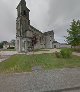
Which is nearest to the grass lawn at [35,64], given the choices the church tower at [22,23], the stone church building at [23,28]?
the stone church building at [23,28]

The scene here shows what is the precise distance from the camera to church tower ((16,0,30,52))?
50719mm

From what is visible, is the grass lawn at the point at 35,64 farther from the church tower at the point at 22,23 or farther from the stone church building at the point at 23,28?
the church tower at the point at 22,23

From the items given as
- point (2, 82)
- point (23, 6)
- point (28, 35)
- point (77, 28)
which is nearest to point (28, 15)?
point (23, 6)

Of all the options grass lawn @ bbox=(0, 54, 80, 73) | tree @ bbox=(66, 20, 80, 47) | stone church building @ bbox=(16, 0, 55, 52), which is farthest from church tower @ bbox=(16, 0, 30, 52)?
Answer: grass lawn @ bbox=(0, 54, 80, 73)

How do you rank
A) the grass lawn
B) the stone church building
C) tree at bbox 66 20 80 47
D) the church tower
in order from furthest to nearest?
the church tower < the stone church building < tree at bbox 66 20 80 47 < the grass lawn

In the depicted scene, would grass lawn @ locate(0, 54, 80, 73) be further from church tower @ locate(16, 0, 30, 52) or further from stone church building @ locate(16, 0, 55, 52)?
church tower @ locate(16, 0, 30, 52)

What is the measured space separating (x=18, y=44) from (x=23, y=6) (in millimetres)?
11646

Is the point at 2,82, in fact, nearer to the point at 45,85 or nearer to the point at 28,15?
the point at 45,85

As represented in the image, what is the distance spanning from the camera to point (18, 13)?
52969mm

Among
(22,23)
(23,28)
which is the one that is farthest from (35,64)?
(23,28)

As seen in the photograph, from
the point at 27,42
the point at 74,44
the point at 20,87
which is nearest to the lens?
the point at 20,87

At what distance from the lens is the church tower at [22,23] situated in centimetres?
5072

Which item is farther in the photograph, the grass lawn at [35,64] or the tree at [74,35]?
the tree at [74,35]

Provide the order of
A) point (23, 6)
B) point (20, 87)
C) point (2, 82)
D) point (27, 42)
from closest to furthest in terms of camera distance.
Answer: point (20, 87) < point (2, 82) < point (27, 42) < point (23, 6)
